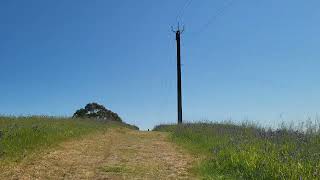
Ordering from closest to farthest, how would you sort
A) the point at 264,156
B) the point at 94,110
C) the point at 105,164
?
the point at 264,156 → the point at 105,164 → the point at 94,110

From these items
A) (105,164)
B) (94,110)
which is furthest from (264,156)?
(94,110)

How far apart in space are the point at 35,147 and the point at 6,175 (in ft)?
12.1

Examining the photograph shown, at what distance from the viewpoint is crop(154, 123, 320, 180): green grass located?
9.63 metres

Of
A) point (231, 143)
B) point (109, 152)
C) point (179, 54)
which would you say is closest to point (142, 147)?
point (109, 152)

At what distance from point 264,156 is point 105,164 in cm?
376

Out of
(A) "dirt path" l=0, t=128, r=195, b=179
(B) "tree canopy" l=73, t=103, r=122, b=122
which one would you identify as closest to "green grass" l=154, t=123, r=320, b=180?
(A) "dirt path" l=0, t=128, r=195, b=179

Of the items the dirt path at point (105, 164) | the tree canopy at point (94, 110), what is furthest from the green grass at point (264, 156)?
the tree canopy at point (94, 110)

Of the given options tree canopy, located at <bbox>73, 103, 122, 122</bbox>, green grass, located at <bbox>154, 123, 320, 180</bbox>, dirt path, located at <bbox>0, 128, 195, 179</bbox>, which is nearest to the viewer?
green grass, located at <bbox>154, 123, 320, 180</bbox>

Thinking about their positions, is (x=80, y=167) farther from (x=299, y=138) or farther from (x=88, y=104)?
(x=88, y=104)

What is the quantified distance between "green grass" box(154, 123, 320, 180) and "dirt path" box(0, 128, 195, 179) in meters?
0.67

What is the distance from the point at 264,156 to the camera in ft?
37.5

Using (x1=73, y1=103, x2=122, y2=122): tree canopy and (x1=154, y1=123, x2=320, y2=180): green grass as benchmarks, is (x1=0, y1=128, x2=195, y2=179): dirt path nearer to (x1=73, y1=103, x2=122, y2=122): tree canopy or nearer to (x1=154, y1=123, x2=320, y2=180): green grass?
(x1=154, y1=123, x2=320, y2=180): green grass

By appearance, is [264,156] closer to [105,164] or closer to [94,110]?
[105,164]

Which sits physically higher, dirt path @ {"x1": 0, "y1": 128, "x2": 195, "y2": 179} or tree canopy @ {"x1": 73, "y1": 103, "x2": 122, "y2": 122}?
tree canopy @ {"x1": 73, "y1": 103, "x2": 122, "y2": 122}
